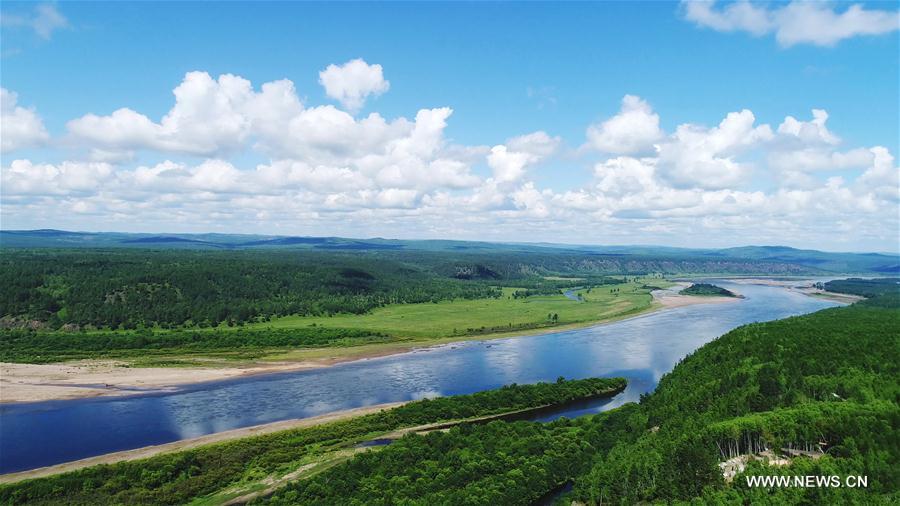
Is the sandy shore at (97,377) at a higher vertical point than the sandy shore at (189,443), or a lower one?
lower

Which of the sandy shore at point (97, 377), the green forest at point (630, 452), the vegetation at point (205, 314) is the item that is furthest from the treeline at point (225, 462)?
the vegetation at point (205, 314)

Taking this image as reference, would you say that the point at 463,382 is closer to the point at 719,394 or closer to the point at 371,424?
the point at 371,424

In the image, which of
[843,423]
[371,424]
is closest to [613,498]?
[843,423]

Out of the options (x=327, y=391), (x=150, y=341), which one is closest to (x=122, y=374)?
(x=150, y=341)

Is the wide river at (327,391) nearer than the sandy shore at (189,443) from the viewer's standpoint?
No

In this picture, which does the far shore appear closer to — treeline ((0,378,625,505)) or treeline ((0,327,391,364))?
treeline ((0,327,391,364))

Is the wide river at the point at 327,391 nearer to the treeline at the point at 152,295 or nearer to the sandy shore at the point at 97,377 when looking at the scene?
the sandy shore at the point at 97,377

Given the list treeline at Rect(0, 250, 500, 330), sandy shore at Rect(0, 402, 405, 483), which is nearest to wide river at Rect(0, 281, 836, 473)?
sandy shore at Rect(0, 402, 405, 483)
